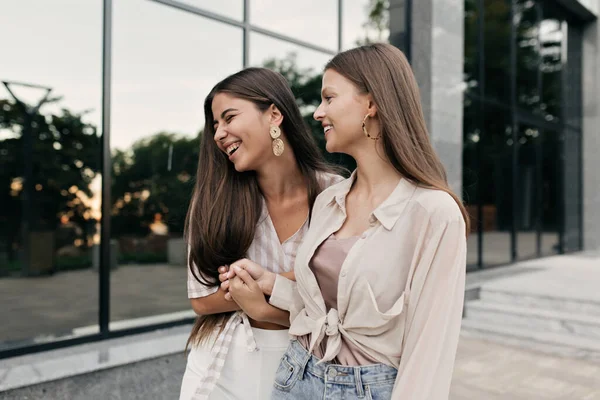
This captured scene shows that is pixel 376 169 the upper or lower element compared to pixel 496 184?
lower

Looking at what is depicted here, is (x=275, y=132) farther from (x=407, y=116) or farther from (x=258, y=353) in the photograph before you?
(x=258, y=353)

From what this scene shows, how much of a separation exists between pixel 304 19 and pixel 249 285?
16.9 ft

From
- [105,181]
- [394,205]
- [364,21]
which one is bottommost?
[394,205]

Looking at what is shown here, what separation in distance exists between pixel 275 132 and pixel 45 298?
182 inches

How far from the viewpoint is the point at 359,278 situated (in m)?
1.18

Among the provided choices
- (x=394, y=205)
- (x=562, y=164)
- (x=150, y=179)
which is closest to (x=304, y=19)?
(x=150, y=179)

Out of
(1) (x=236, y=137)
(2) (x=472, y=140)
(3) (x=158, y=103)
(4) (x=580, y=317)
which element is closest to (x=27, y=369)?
(1) (x=236, y=137)

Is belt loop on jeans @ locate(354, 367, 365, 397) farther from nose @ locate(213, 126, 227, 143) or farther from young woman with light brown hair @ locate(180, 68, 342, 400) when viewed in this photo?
nose @ locate(213, 126, 227, 143)

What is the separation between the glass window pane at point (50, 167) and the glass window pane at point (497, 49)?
618 cm

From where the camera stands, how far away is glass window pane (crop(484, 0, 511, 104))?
28.8 ft

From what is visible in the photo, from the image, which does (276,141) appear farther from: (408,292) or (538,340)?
(538,340)

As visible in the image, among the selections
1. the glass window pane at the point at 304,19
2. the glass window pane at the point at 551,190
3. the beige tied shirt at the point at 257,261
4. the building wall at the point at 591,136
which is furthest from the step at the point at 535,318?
the building wall at the point at 591,136

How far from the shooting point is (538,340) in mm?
5449

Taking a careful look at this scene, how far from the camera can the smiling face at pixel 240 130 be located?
156 centimetres
